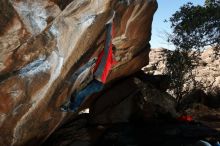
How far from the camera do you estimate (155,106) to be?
15555mm

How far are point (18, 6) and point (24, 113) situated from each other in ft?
10.6

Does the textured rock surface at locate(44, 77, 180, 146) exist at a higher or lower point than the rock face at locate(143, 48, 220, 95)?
lower

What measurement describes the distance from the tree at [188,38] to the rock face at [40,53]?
9.33m

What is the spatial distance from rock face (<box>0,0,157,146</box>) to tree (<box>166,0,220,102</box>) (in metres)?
9.33

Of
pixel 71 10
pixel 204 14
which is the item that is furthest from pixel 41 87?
pixel 204 14

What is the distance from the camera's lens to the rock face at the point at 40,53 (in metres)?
8.73

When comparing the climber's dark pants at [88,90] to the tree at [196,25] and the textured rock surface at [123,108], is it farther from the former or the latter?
the tree at [196,25]

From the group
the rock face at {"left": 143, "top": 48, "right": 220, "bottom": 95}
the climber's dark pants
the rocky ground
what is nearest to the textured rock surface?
the rocky ground

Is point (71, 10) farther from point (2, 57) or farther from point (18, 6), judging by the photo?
point (2, 57)

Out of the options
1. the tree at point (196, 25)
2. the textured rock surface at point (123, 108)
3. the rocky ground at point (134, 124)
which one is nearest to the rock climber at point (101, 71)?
the rocky ground at point (134, 124)

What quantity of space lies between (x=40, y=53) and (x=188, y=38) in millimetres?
13459

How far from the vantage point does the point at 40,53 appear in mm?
9172

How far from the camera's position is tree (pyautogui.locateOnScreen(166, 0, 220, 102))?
19.6m

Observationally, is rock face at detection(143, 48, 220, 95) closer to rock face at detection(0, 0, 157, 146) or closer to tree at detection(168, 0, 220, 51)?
tree at detection(168, 0, 220, 51)
